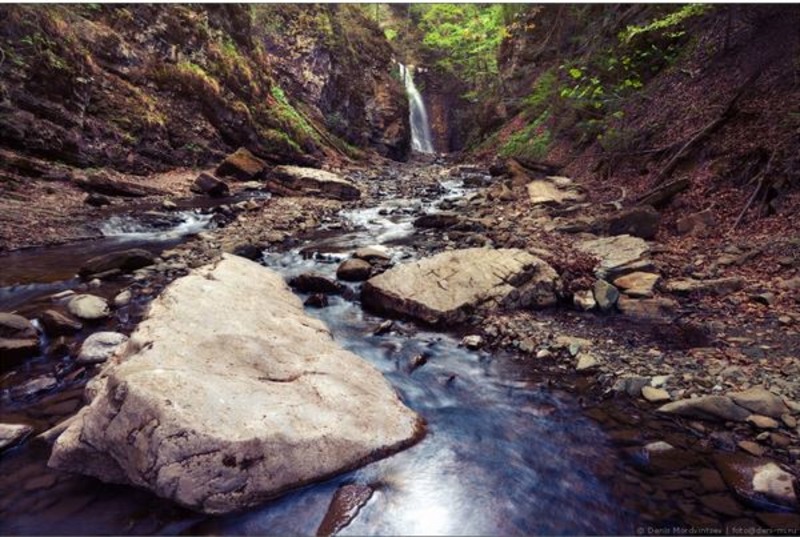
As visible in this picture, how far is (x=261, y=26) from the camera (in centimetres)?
2480

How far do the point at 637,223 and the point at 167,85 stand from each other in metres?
16.9

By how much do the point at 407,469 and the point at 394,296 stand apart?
116 inches

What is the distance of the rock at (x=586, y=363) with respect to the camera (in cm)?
454

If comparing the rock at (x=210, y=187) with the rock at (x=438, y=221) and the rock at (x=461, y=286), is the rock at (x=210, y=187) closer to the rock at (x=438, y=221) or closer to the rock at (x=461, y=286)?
the rock at (x=438, y=221)

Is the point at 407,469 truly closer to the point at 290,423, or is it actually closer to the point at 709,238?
the point at 290,423

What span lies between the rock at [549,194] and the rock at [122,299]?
9447mm

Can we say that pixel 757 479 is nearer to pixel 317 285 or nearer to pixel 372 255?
pixel 317 285

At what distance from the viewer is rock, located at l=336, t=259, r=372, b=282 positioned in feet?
23.7

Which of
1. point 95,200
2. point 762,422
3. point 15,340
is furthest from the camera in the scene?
point 95,200

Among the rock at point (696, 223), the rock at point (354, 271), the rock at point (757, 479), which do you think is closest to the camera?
the rock at point (757, 479)

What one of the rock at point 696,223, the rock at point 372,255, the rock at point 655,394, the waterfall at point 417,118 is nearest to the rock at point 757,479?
the rock at point 655,394

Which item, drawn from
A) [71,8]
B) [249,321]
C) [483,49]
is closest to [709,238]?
[249,321]

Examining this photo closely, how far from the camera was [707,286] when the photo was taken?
550cm

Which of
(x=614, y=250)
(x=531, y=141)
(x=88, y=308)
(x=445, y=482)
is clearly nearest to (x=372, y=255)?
(x=614, y=250)
